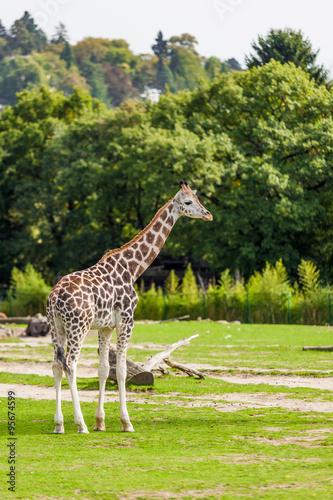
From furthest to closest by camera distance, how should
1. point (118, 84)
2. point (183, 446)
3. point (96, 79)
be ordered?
point (118, 84), point (96, 79), point (183, 446)

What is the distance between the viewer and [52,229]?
54.2m

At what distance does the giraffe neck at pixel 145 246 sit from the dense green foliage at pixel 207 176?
1104 inches

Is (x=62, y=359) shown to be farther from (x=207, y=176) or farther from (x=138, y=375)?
(x=207, y=176)

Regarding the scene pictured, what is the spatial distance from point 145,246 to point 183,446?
3.56 metres

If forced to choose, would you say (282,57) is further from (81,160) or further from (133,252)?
(133,252)

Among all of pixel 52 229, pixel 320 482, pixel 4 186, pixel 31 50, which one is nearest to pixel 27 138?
pixel 4 186

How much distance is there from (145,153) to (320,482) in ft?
120

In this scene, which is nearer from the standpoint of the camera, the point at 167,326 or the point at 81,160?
the point at 167,326

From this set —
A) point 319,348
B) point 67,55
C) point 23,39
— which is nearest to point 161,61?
point 67,55

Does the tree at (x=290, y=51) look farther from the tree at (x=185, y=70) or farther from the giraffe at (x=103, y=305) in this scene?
the tree at (x=185, y=70)

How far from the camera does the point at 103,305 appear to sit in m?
11.4

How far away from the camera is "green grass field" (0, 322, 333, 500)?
310 inches

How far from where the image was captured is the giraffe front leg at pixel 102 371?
1123cm

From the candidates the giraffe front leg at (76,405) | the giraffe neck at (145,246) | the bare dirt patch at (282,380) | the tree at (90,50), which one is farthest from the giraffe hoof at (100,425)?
the tree at (90,50)
